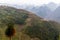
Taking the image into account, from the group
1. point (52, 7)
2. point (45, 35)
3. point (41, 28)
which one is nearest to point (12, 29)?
point (45, 35)

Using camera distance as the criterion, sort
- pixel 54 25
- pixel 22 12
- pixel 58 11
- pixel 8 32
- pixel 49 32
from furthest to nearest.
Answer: pixel 58 11, pixel 22 12, pixel 54 25, pixel 49 32, pixel 8 32

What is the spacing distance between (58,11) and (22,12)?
16.8m

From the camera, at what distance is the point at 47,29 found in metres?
23.7

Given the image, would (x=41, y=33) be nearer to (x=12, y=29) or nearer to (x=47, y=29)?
(x=47, y=29)

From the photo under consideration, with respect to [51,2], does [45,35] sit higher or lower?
lower

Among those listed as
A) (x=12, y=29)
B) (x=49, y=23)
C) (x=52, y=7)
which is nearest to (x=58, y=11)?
(x=52, y=7)

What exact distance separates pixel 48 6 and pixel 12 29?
147 ft

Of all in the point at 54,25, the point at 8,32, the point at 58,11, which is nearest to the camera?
the point at 8,32

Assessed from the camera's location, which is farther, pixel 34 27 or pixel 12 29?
pixel 34 27

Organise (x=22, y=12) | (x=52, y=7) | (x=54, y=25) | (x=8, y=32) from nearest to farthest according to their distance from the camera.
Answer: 1. (x=8, y=32)
2. (x=54, y=25)
3. (x=22, y=12)
4. (x=52, y=7)

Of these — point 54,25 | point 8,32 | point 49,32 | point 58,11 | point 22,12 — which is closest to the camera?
point 8,32

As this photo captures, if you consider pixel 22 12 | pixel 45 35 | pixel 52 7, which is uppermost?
pixel 52 7

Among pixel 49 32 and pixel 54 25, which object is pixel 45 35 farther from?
pixel 54 25

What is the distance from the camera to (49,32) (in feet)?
74.5
